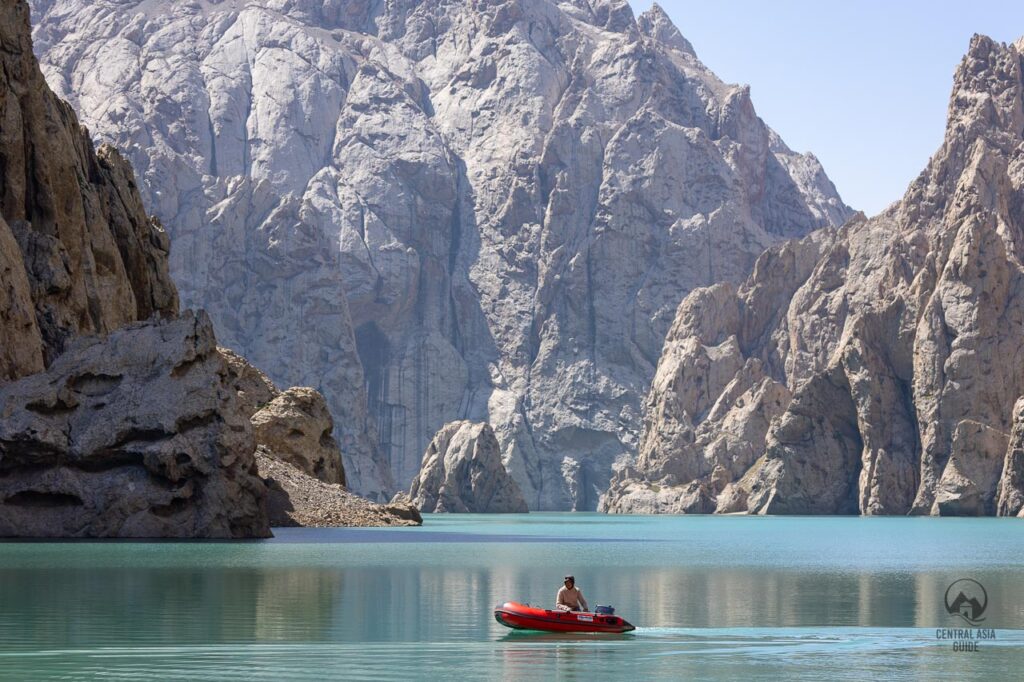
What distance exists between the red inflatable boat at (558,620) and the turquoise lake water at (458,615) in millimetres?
306

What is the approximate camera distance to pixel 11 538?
82688 mm

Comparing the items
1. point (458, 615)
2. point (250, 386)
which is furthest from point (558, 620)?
point (250, 386)

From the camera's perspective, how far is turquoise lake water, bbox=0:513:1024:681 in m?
33.7

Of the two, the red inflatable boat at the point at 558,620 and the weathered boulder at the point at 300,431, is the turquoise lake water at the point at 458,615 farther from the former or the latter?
the weathered boulder at the point at 300,431

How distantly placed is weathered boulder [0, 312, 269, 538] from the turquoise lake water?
7040 mm

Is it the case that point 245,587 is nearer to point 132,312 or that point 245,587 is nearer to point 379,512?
point 132,312

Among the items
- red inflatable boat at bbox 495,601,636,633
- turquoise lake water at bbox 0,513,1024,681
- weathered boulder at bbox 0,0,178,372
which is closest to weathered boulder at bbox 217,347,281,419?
weathered boulder at bbox 0,0,178,372

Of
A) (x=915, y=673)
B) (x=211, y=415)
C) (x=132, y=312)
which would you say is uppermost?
(x=132, y=312)

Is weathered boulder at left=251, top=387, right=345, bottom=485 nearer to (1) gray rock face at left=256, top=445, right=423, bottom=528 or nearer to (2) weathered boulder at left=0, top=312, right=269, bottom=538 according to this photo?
(1) gray rock face at left=256, top=445, right=423, bottom=528

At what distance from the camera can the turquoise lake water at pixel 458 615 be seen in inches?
1328

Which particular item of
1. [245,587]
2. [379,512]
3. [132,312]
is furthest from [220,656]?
[379,512]

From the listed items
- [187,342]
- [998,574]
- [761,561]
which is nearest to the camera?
[998,574]

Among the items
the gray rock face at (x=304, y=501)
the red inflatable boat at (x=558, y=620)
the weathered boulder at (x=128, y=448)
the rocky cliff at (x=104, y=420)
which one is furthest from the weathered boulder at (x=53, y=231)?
the red inflatable boat at (x=558, y=620)

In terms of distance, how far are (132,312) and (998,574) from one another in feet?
221
